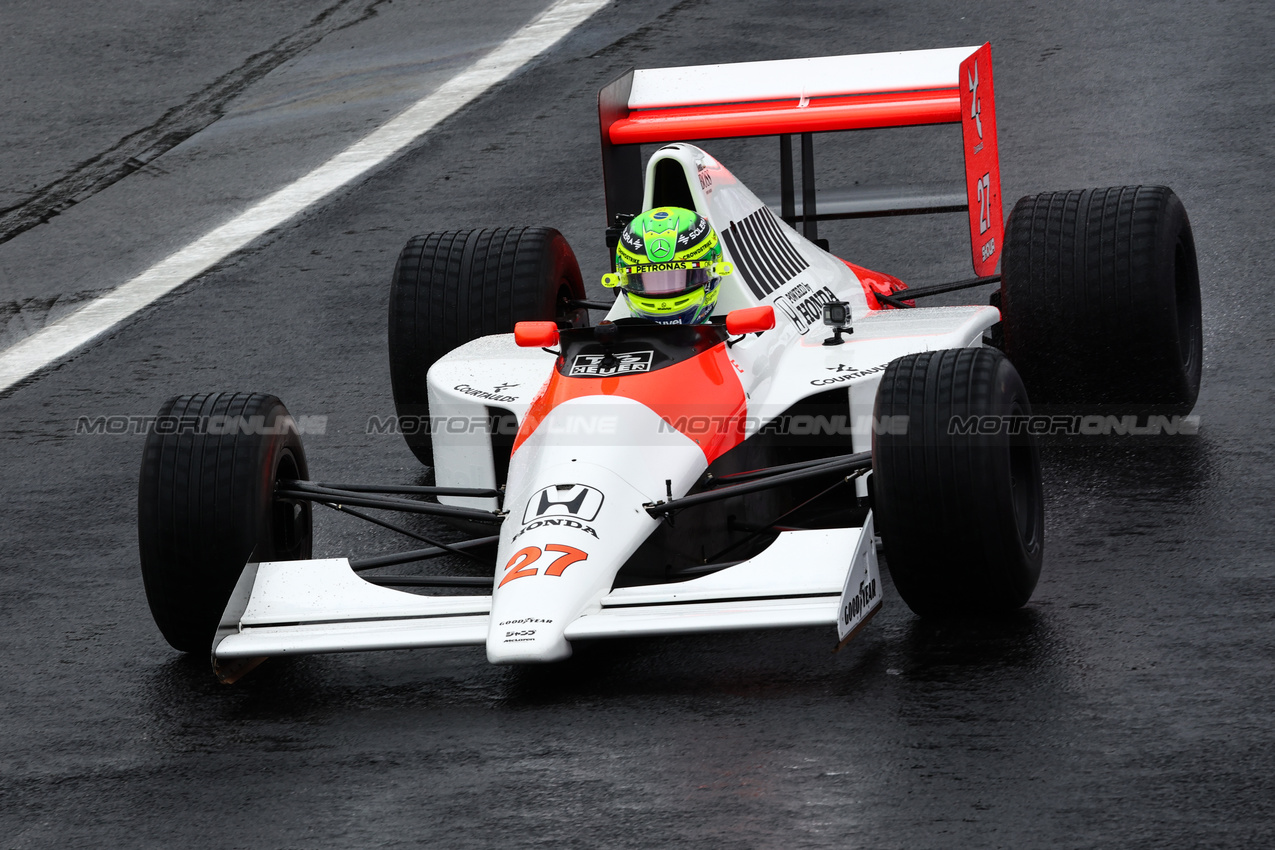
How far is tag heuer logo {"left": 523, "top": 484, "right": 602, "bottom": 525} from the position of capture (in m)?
5.78

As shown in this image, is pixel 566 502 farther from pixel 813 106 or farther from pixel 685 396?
pixel 813 106

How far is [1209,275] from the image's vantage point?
1003cm

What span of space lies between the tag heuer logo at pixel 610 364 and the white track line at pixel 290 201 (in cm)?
507

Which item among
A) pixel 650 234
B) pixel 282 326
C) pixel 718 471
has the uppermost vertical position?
pixel 650 234

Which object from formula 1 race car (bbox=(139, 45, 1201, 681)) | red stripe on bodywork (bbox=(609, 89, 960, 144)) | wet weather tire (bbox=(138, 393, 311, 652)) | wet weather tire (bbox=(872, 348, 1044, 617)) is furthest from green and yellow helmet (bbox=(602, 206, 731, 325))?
wet weather tire (bbox=(138, 393, 311, 652))

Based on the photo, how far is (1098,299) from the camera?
7406 millimetres

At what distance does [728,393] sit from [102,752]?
2.50 meters

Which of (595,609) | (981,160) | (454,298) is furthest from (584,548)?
(981,160)

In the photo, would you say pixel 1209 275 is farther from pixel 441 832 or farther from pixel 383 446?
pixel 441 832

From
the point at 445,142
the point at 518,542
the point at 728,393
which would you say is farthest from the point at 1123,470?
the point at 445,142

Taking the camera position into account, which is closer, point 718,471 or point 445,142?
point 718,471

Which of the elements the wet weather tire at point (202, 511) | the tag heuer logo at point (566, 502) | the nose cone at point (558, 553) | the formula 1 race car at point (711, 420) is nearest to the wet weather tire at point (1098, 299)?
the formula 1 race car at point (711, 420)

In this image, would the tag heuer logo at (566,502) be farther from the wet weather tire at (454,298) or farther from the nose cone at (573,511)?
the wet weather tire at (454,298)

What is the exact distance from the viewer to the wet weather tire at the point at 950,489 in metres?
5.53
